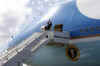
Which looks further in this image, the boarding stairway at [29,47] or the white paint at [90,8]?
the white paint at [90,8]

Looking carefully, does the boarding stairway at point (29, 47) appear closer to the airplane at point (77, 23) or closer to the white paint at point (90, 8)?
the airplane at point (77, 23)

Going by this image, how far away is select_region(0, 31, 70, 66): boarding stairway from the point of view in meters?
7.40

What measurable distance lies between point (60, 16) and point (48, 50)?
80.0 inches

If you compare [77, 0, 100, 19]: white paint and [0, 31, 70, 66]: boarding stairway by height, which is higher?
[77, 0, 100, 19]: white paint

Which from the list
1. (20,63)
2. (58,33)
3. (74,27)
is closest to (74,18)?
(74,27)

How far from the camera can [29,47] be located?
26.7 ft

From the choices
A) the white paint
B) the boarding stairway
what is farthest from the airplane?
the boarding stairway

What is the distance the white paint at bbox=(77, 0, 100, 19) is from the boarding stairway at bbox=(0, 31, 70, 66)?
139 centimetres

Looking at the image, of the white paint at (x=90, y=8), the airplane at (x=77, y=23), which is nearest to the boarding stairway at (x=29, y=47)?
the airplane at (x=77, y=23)

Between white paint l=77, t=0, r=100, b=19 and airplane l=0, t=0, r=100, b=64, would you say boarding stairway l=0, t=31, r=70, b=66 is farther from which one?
white paint l=77, t=0, r=100, b=19

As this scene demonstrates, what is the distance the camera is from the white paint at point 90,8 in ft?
26.4

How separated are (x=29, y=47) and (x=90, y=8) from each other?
3.36 meters

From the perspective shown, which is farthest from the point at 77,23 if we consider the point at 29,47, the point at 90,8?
the point at 29,47

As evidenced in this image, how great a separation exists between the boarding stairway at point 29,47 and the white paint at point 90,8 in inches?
54.7
